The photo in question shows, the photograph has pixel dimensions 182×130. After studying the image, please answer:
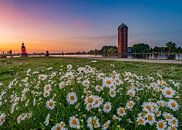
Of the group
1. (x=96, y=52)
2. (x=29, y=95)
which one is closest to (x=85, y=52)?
(x=96, y=52)

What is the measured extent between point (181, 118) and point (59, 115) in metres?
1.49

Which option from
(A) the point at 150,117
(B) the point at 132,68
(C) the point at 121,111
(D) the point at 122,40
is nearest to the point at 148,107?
(A) the point at 150,117

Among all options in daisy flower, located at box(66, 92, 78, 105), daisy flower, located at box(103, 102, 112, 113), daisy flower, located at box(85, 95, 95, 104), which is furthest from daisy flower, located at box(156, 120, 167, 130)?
daisy flower, located at box(66, 92, 78, 105)

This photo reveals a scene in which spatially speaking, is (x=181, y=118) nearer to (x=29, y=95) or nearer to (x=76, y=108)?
(x=76, y=108)

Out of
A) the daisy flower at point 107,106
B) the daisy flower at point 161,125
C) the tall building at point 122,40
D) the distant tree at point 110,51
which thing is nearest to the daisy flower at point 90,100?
the daisy flower at point 107,106

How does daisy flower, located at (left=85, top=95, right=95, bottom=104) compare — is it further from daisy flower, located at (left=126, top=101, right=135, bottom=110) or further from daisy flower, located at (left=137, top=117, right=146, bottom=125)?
daisy flower, located at (left=137, top=117, right=146, bottom=125)

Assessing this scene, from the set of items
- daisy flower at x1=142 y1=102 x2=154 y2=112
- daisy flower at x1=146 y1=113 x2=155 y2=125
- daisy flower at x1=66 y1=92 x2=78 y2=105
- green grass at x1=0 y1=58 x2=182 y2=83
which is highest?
daisy flower at x1=66 y1=92 x2=78 y2=105

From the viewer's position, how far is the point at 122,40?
32.4 meters

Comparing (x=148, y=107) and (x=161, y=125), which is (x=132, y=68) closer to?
(x=148, y=107)

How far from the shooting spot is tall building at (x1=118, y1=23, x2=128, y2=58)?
32156mm

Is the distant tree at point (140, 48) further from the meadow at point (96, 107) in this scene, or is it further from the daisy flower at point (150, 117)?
the daisy flower at point (150, 117)

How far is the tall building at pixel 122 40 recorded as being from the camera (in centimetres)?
3216

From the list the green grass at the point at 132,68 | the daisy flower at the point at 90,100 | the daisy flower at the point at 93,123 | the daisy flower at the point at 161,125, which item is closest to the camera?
the daisy flower at the point at 161,125

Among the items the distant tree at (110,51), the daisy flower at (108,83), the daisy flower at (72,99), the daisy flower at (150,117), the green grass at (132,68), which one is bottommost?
the green grass at (132,68)
